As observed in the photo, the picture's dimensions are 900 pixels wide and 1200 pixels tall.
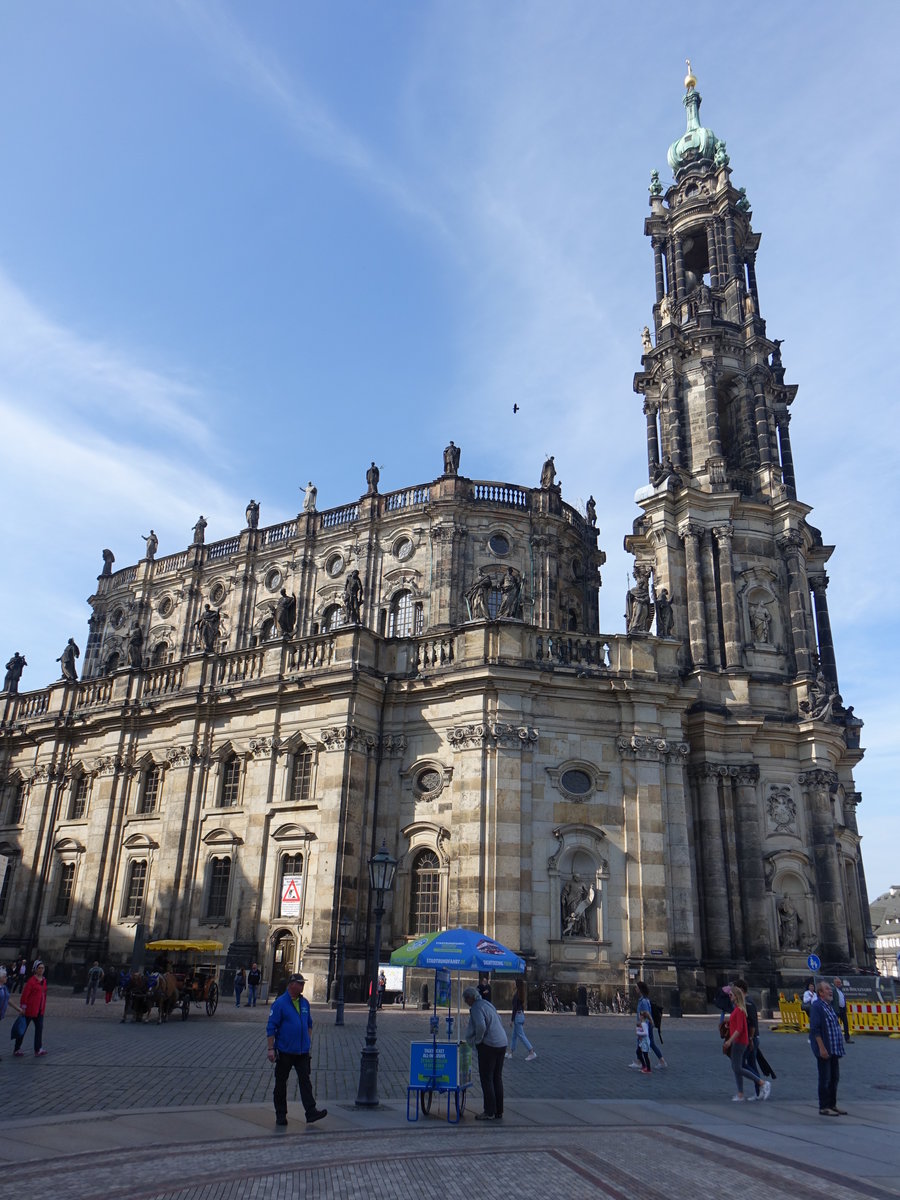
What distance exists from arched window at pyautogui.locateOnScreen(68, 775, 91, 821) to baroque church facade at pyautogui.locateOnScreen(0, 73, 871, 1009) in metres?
0.22

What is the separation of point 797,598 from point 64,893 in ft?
113

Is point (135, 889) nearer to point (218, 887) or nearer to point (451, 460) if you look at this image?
point (218, 887)

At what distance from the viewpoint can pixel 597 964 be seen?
29594 millimetres

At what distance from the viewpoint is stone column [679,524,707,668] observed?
129 feet

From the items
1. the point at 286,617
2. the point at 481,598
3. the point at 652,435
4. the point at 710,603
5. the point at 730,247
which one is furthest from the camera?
the point at 730,247

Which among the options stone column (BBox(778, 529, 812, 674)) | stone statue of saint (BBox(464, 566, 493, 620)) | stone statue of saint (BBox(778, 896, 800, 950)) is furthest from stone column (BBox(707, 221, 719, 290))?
stone statue of saint (BBox(778, 896, 800, 950))

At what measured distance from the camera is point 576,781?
31.9m

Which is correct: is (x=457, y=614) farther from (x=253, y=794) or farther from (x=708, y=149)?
(x=708, y=149)

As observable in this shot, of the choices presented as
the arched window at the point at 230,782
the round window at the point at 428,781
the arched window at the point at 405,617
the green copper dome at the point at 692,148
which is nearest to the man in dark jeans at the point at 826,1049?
the round window at the point at 428,781

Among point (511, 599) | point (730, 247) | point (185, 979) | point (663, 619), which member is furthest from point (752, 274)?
point (185, 979)

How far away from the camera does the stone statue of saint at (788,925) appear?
116 feet

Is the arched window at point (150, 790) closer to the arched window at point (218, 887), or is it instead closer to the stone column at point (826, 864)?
the arched window at point (218, 887)

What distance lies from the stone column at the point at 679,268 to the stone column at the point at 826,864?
86.9 ft

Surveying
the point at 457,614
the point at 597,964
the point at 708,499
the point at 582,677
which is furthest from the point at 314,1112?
the point at 708,499
